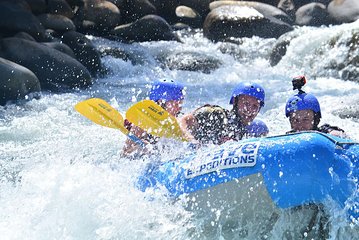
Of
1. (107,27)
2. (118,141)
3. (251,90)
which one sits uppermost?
(251,90)

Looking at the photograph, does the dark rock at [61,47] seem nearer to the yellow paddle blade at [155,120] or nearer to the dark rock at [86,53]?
the dark rock at [86,53]

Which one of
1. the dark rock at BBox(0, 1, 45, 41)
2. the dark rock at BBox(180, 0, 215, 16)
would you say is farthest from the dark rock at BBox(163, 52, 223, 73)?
the dark rock at BBox(180, 0, 215, 16)

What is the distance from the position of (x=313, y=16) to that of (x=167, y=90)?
445 inches

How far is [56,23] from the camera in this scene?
1302cm

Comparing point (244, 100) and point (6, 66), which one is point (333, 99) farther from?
point (6, 66)

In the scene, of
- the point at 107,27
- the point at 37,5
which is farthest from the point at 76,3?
the point at 37,5

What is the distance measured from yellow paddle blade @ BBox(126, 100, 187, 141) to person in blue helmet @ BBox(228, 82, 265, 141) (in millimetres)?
A: 573

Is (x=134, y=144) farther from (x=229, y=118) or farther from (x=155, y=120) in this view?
(x=229, y=118)

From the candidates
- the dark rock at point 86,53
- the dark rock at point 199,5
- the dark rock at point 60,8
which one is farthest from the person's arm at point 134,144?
the dark rock at point 199,5

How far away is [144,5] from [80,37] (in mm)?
3519

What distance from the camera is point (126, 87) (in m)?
10.9

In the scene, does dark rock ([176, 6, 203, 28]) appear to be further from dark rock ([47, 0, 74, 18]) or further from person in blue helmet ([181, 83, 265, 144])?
person in blue helmet ([181, 83, 265, 144])

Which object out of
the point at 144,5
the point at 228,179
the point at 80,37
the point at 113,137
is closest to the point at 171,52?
the point at 80,37

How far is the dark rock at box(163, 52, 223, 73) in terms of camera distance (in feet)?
39.0
